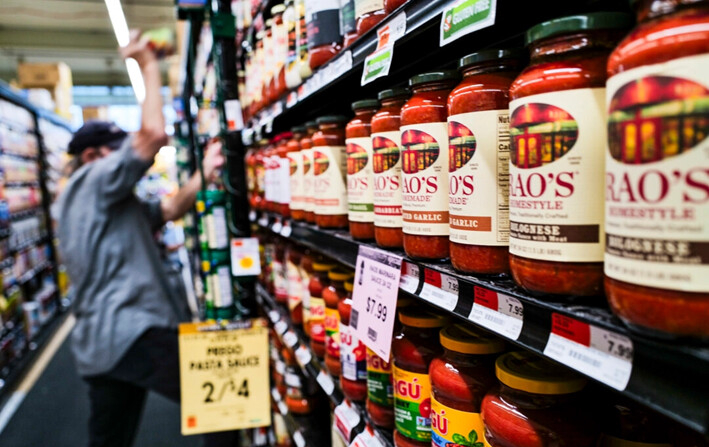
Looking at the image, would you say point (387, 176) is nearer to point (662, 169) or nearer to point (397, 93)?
point (397, 93)

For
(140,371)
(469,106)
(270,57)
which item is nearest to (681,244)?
(469,106)

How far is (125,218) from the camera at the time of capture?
2.41 metres

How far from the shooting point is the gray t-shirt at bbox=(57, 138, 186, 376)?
2.25 m

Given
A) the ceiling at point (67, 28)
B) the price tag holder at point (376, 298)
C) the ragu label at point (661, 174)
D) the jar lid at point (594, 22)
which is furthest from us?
the ceiling at point (67, 28)

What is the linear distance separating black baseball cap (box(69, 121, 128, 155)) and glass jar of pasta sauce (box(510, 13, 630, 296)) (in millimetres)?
2511

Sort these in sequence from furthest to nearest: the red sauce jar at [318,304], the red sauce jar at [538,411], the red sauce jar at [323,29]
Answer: the red sauce jar at [318,304], the red sauce jar at [323,29], the red sauce jar at [538,411]

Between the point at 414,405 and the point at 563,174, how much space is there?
23.8 inches

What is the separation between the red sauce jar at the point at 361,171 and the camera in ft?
3.81

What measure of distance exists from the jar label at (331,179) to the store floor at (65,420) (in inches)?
101

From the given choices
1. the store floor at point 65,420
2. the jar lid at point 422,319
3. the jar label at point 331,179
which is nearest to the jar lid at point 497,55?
the jar lid at point 422,319

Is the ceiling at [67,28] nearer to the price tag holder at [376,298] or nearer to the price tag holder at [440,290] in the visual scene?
the price tag holder at [376,298]

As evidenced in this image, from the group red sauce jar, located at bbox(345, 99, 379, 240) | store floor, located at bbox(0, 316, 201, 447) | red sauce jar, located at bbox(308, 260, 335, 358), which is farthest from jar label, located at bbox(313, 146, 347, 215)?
store floor, located at bbox(0, 316, 201, 447)

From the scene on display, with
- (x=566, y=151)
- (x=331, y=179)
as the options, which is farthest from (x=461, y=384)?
(x=331, y=179)

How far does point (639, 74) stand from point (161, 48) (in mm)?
2403
